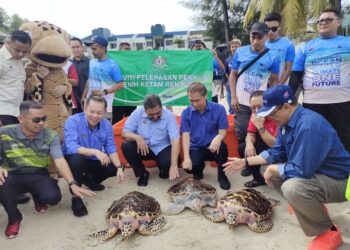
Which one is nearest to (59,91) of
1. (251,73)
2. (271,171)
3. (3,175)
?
(3,175)

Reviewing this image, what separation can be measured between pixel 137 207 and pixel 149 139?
110cm

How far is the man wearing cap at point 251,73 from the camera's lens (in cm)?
345

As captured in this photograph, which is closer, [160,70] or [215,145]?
[215,145]

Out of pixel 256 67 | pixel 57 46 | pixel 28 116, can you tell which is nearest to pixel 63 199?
pixel 28 116

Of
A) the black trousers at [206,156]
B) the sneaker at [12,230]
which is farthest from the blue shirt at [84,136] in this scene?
the black trousers at [206,156]

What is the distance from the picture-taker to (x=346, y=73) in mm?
2959

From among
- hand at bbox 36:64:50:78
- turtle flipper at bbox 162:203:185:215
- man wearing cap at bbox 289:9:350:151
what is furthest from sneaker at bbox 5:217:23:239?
man wearing cap at bbox 289:9:350:151

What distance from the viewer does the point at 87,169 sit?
3.28 metres

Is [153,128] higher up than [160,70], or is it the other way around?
[160,70]

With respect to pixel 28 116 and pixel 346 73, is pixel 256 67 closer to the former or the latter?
pixel 346 73

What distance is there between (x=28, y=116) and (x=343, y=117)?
9.64 feet

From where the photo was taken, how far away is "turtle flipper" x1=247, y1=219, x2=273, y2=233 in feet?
8.20

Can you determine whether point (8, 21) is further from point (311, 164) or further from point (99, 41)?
point (311, 164)

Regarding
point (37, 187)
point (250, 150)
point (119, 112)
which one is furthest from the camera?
point (119, 112)
